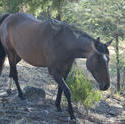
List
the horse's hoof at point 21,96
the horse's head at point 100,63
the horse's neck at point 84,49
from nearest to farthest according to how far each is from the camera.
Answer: the horse's head at point 100,63 → the horse's neck at point 84,49 → the horse's hoof at point 21,96

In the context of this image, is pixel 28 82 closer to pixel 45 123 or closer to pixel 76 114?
pixel 76 114

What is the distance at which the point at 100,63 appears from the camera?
4.80m

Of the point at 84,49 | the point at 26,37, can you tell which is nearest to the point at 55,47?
the point at 84,49

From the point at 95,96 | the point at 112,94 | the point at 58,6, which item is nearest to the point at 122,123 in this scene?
the point at 95,96

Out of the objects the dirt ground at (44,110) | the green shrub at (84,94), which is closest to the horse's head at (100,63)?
the green shrub at (84,94)

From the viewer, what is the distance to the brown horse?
15.9ft

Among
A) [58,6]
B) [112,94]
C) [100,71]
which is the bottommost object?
[112,94]

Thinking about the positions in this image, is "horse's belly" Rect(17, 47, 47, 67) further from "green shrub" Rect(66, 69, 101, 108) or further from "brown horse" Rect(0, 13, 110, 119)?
"green shrub" Rect(66, 69, 101, 108)

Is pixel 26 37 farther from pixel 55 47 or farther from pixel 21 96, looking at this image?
pixel 21 96

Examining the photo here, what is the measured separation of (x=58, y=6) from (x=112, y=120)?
4.84 meters

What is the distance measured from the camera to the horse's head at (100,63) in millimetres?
4766

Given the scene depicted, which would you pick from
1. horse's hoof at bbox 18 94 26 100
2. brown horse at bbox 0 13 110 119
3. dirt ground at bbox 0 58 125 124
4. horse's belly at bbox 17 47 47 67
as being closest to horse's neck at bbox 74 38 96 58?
brown horse at bbox 0 13 110 119

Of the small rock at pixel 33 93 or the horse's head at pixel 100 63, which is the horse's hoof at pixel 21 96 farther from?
the horse's head at pixel 100 63

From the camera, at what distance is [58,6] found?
9.73m
